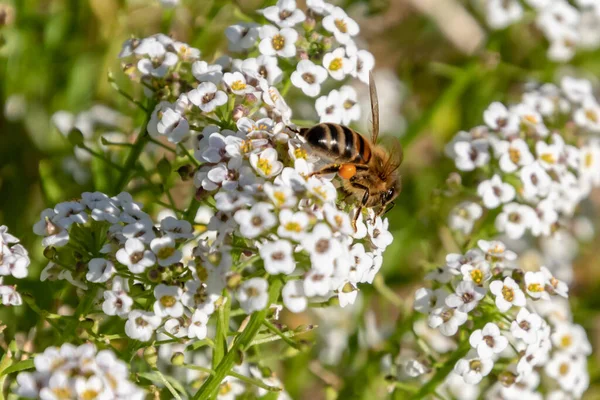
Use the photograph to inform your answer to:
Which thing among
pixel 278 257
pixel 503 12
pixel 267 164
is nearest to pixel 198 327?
pixel 278 257

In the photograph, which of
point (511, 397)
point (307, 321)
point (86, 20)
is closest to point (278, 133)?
point (511, 397)

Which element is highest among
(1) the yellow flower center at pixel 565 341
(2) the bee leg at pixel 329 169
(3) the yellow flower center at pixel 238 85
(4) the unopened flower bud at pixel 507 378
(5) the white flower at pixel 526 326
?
(3) the yellow flower center at pixel 238 85

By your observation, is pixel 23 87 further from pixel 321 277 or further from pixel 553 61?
pixel 553 61

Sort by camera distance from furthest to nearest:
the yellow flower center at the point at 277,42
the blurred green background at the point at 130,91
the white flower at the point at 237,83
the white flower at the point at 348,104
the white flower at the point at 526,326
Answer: the blurred green background at the point at 130,91 < the white flower at the point at 348,104 < the yellow flower center at the point at 277,42 < the white flower at the point at 526,326 < the white flower at the point at 237,83

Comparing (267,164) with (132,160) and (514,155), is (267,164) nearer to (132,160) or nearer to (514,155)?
(132,160)

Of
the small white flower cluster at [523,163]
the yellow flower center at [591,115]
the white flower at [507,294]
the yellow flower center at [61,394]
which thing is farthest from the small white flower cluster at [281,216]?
the yellow flower center at [591,115]

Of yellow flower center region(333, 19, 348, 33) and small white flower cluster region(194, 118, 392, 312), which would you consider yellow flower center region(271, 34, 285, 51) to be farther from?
small white flower cluster region(194, 118, 392, 312)

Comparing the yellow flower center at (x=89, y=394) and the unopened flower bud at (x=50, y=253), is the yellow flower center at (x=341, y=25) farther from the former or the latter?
the yellow flower center at (x=89, y=394)
